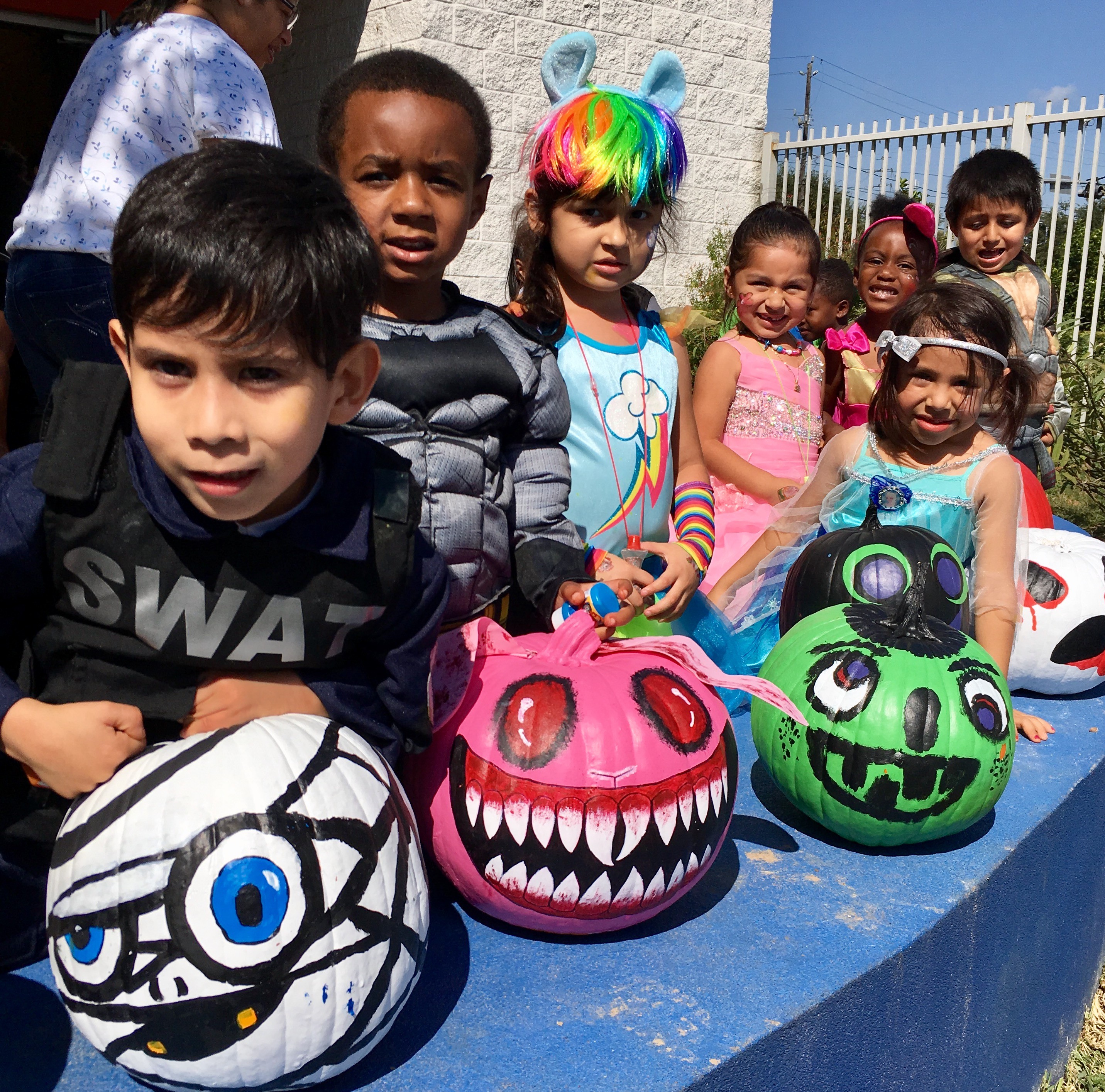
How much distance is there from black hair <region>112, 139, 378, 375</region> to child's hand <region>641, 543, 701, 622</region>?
1.25m

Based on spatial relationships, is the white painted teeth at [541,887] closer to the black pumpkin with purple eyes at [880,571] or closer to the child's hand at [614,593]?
the child's hand at [614,593]

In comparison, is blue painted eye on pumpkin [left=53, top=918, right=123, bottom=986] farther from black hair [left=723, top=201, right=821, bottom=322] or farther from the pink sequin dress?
black hair [left=723, top=201, right=821, bottom=322]

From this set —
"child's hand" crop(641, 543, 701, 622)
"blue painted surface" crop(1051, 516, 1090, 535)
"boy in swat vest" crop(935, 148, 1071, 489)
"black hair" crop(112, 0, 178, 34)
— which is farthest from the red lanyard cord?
"blue painted surface" crop(1051, 516, 1090, 535)

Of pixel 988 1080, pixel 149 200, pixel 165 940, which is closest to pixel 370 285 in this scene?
pixel 149 200

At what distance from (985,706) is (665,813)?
1.03m

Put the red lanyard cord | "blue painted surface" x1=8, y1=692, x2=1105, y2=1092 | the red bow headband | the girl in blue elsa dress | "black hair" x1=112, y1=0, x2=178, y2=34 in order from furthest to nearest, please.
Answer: the red bow headband
the girl in blue elsa dress
the red lanyard cord
"black hair" x1=112, y1=0, x2=178, y2=34
"blue painted surface" x1=8, y1=692, x2=1105, y2=1092

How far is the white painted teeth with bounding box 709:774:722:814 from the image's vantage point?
220 cm

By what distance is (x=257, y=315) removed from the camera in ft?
4.95

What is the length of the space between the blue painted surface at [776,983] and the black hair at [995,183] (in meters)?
3.18

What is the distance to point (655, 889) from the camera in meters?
2.09

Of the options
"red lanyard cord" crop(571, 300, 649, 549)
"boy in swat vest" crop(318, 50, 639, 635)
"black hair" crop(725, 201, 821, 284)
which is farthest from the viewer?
"black hair" crop(725, 201, 821, 284)

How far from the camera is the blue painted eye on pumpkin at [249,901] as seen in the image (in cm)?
152

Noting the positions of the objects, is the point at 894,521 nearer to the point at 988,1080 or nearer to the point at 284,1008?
the point at 988,1080

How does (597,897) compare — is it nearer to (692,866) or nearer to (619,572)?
(692,866)
